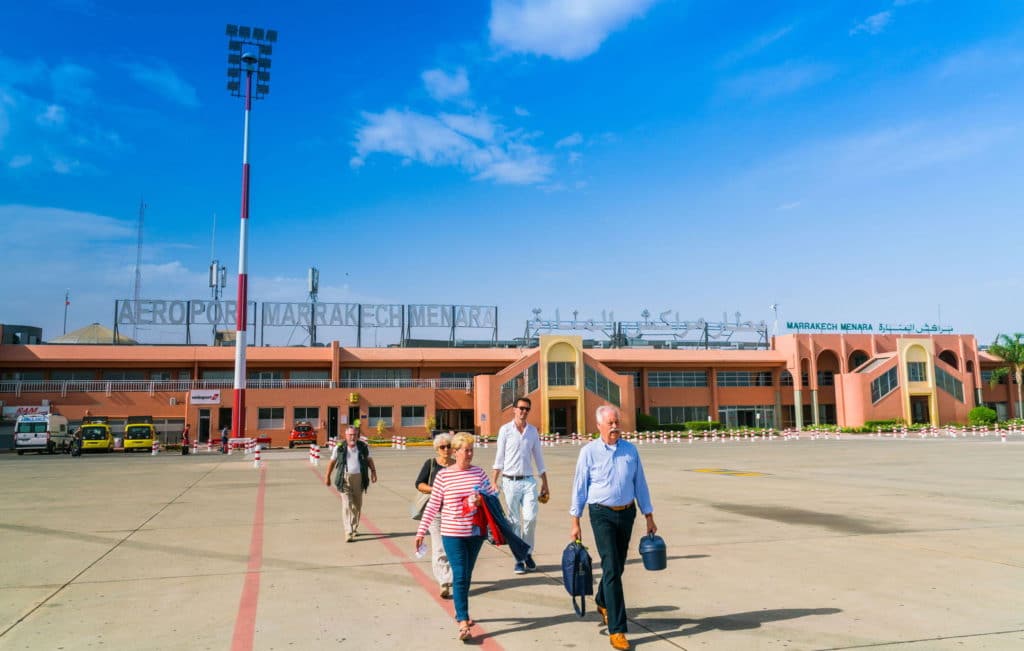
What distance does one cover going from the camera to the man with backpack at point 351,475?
10102 mm

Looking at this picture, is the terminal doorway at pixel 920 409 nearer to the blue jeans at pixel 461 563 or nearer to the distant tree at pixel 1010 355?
the distant tree at pixel 1010 355

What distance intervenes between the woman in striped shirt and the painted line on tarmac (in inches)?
5.8

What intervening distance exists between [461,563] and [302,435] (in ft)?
140

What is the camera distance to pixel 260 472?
78.4ft

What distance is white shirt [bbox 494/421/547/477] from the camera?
8.43 m

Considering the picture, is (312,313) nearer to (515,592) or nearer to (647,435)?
(647,435)

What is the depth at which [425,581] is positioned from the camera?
7.62 metres

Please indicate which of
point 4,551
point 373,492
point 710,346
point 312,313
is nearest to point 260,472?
point 373,492

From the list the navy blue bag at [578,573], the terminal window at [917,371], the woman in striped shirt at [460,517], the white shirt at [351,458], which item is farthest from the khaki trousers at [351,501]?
the terminal window at [917,371]

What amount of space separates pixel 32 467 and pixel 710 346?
52163 millimetres

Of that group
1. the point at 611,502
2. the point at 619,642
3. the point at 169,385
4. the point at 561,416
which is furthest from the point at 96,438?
the point at 619,642

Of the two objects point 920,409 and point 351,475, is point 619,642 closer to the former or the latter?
point 351,475

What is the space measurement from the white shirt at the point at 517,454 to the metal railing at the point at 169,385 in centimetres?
4427

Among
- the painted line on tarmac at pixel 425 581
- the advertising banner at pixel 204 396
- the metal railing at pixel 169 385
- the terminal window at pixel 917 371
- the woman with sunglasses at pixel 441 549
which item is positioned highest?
the terminal window at pixel 917 371
